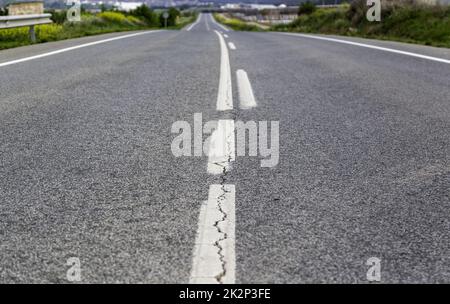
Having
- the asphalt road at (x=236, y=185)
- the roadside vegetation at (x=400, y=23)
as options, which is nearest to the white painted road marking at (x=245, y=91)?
the asphalt road at (x=236, y=185)

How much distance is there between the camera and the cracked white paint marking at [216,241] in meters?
1.98

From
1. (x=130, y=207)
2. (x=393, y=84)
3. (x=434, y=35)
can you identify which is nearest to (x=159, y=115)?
(x=130, y=207)

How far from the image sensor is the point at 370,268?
206cm

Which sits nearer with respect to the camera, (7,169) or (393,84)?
(7,169)

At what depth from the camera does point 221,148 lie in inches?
150

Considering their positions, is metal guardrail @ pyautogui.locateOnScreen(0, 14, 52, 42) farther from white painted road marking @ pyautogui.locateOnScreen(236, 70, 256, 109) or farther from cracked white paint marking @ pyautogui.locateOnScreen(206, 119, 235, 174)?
cracked white paint marking @ pyautogui.locateOnScreen(206, 119, 235, 174)
